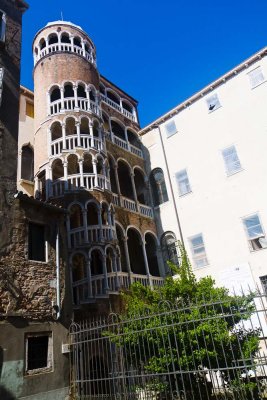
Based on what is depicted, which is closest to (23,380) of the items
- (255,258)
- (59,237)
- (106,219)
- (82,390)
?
(82,390)

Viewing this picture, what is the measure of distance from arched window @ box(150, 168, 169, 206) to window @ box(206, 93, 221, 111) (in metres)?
5.54

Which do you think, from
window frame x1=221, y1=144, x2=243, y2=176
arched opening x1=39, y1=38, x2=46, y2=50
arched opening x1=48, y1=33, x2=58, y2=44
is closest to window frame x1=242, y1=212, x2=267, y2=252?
window frame x1=221, y1=144, x2=243, y2=176

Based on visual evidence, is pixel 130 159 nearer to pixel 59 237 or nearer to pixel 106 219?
pixel 106 219

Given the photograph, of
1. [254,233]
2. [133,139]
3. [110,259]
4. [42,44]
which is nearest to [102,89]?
[133,139]

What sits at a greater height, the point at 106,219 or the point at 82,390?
the point at 106,219

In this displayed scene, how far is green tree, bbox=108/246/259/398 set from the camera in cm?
884

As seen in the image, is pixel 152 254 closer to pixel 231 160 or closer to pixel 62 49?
pixel 231 160

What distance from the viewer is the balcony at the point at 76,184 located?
17.3 metres

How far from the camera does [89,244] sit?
52.3 ft

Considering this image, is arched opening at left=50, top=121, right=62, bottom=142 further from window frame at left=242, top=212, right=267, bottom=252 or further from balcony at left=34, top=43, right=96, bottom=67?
window frame at left=242, top=212, right=267, bottom=252

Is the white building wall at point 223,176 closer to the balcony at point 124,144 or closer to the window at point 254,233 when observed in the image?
the window at point 254,233

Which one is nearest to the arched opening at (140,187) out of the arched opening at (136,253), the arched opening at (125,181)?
the arched opening at (125,181)

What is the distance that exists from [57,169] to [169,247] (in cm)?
868

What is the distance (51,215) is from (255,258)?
1115 centimetres
